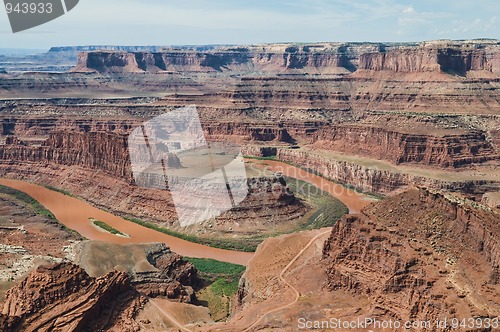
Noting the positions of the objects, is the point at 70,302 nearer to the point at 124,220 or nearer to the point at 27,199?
the point at 124,220

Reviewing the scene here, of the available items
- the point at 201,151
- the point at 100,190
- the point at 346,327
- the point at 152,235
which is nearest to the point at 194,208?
the point at 152,235

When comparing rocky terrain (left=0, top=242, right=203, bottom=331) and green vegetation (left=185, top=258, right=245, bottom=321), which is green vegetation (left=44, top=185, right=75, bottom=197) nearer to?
green vegetation (left=185, top=258, right=245, bottom=321)

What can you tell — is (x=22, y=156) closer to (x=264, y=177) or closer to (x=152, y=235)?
(x=152, y=235)

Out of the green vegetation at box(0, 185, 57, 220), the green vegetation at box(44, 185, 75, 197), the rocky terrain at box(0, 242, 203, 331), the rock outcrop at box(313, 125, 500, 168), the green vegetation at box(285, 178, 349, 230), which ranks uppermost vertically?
the rocky terrain at box(0, 242, 203, 331)

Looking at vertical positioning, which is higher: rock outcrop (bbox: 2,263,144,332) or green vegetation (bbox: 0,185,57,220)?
rock outcrop (bbox: 2,263,144,332)

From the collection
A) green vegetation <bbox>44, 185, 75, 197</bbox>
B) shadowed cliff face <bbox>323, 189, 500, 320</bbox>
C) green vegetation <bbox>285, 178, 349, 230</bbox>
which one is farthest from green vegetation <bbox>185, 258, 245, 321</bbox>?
green vegetation <bbox>44, 185, 75, 197</bbox>

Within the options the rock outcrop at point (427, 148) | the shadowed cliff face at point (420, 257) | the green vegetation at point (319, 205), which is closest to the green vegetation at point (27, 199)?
the green vegetation at point (319, 205)

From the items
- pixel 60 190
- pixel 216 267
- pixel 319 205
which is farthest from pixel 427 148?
pixel 60 190

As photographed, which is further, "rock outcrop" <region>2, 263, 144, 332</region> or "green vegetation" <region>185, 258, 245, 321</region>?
"green vegetation" <region>185, 258, 245, 321</region>
